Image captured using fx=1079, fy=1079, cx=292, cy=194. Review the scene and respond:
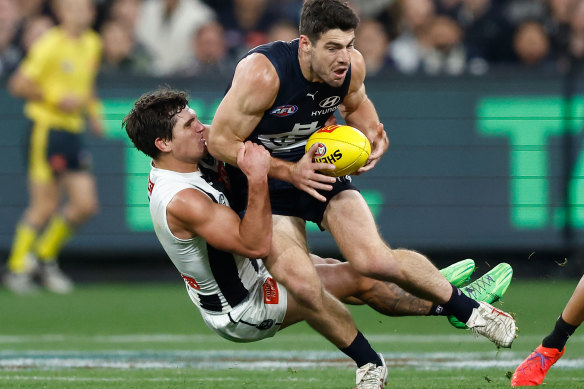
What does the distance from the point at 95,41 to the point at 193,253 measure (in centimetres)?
668

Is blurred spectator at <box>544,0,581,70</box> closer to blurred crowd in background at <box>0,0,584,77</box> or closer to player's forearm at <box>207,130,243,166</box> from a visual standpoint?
blurred crowd in background at <box>0,0,584,77</box>

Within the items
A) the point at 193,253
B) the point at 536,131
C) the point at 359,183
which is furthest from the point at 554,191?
the point at 193,253

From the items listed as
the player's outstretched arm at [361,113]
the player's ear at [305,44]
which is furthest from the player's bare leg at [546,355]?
the player's ear at [305,44]

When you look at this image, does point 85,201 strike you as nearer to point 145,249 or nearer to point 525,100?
point 145,249

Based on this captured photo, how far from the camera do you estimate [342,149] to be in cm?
610

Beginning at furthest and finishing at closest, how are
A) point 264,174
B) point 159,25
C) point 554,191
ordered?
point 159,25 → point 554,191 → point 264,174

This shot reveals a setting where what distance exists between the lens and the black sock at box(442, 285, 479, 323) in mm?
6137

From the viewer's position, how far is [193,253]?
248 inches

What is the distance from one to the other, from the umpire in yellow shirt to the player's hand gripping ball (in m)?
6.30

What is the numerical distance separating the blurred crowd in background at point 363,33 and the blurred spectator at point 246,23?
0.01 meters

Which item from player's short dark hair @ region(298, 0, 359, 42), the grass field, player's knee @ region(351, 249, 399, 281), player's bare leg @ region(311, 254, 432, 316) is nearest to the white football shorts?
player's bare leg @ region(311, 254, 432, 316)

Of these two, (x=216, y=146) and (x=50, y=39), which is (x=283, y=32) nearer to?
(x=50, y=39)

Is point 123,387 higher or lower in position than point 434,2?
lower

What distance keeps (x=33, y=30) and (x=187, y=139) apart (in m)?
6.83
